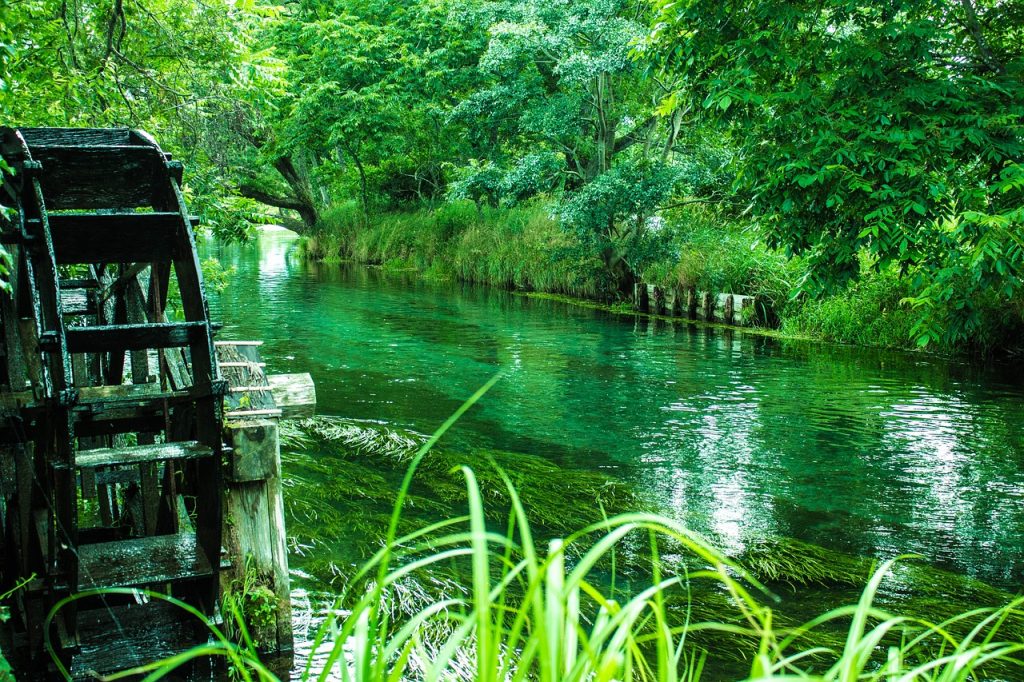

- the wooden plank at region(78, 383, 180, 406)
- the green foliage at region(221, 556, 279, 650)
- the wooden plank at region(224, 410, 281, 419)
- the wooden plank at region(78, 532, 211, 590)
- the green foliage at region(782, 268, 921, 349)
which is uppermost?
the wooden plank at region(78, 383, 180, 406)

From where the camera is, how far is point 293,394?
689 centimetres

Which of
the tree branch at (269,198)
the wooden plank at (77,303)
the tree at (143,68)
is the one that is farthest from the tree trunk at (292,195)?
the wooden plank at (77,303)

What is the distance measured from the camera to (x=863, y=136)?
8320 mm

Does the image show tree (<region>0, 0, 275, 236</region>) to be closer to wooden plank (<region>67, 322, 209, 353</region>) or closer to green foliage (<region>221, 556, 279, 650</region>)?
wooden plank (<region>67, 322, 209, 353</region>)

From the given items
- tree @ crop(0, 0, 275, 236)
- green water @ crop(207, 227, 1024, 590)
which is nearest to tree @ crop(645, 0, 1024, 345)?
green water @ crop(207, 227, 1024, 590)

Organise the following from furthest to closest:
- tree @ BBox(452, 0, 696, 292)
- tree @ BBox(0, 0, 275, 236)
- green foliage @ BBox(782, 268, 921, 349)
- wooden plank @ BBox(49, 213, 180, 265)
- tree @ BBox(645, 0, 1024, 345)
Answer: tree @ BBox(452, 0, 696, 292) → green foliage @ BBox(782, 268, 921, 349) → tree @ BBox(645, 0, 1024, 345) → tree @ BBox(0, 0, 275, 236) → wooden plank @ BBox(49, 213, 180, 265)

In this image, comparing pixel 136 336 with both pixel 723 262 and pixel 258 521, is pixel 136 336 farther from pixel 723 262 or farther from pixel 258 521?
pixel 723 262

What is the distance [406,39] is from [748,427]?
22.7 m

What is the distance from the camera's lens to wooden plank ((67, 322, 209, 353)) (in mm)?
4591

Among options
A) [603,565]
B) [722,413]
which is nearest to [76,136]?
[603,565]

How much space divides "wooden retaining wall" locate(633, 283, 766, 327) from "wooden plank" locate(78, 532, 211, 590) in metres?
13.4

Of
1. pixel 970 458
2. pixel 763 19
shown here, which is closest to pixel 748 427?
pixel 970 458

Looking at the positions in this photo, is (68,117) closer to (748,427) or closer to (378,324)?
(748,427)

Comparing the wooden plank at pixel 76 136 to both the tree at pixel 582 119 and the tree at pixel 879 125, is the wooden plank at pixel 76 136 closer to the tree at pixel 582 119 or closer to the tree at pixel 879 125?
the tree at pixel 879 125
